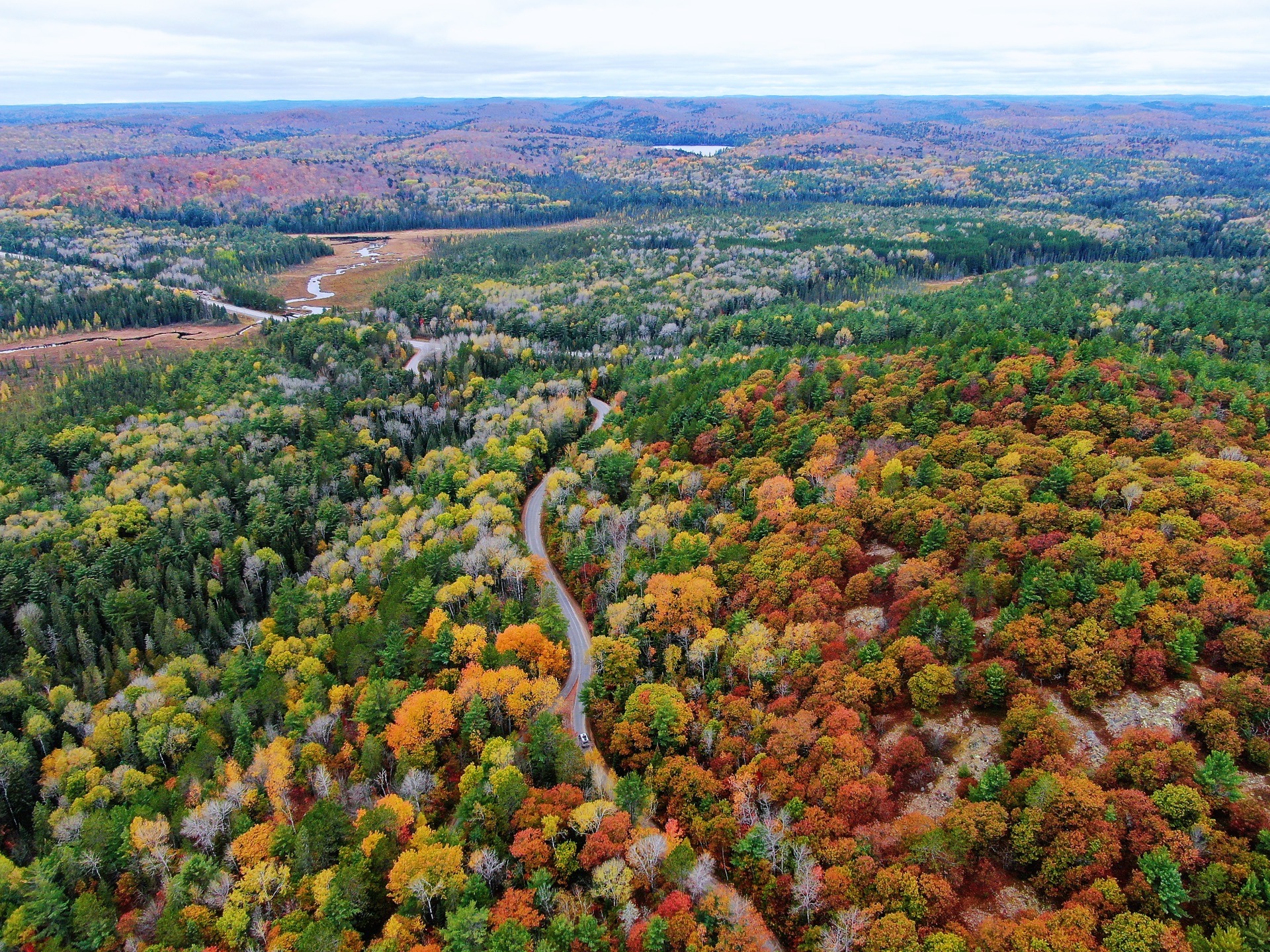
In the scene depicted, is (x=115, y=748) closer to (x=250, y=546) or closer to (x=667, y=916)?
(x=250, y=546)

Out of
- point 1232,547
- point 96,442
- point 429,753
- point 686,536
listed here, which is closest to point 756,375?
point 686,536

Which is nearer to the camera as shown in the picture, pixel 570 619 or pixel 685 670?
pixel 685 670

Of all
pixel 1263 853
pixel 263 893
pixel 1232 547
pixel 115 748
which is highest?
pixel 1232 547

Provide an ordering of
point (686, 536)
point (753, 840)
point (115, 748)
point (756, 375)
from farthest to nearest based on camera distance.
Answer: point (756, 375), point (686, 536), point (115, 748), point (753, 840)

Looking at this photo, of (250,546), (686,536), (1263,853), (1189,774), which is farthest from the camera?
(250,546)

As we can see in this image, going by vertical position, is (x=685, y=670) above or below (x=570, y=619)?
above

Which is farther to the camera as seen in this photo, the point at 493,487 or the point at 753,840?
the point at 493,487

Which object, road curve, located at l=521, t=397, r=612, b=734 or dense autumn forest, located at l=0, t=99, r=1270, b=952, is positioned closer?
dense autumn forest, located at l=0, t=99, r=1270, b=952

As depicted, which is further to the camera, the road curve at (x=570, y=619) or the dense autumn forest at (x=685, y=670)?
the road curve at (x=570, y=619)
